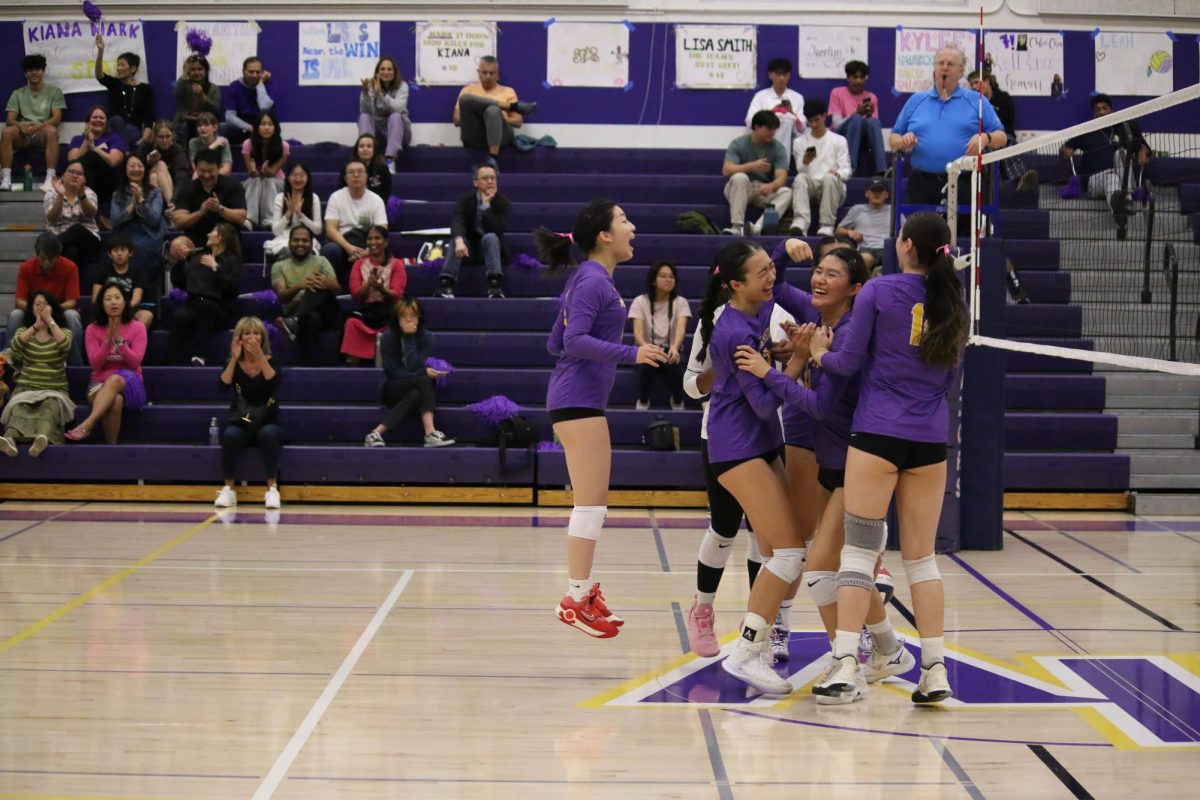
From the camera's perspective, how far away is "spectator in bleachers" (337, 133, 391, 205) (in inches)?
501

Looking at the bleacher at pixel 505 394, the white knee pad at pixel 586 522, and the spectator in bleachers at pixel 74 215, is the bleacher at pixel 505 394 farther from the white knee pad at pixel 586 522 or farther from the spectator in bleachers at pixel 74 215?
the white knee pad at pixel 586 522

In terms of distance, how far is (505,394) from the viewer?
11.1 m

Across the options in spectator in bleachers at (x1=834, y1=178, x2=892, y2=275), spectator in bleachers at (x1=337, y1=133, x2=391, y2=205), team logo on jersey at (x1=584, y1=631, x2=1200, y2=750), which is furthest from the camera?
spectator in bleachers at (x1=337, y1=133, x2=391, y2=205)

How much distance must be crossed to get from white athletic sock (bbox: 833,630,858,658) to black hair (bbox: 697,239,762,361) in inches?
47.2

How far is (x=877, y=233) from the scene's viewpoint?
1205cm

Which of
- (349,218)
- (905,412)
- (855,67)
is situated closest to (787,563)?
(905,412)

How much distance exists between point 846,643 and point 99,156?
1036 cm

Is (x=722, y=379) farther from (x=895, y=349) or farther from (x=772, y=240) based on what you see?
(x=772, y=240)

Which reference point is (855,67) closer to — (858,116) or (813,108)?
(858,116)

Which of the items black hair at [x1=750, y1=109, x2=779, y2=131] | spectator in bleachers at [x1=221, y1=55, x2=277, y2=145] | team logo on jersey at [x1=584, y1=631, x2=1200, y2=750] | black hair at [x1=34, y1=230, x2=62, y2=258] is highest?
spectator in bleachers at [x1=221, y1=55, x2=277, y2=145]

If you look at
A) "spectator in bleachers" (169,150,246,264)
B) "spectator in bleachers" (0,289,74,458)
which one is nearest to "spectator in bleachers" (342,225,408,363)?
"spectator in bleachers" (169,150,246,264)

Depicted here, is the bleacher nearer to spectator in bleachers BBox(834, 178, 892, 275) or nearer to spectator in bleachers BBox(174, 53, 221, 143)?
spectator in bleachers BBox(834, 178, 892, 275)

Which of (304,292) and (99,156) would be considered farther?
(99,156)

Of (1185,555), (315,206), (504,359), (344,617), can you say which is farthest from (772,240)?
(344,617)
